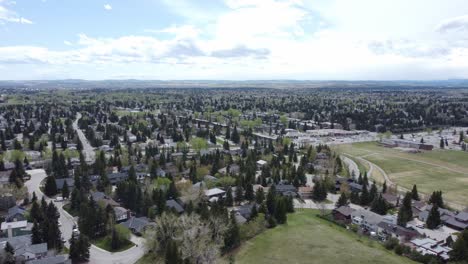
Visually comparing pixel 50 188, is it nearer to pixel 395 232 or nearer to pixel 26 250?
pixel 26 250

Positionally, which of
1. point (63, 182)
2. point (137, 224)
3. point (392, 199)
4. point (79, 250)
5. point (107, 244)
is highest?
point (63, 182)

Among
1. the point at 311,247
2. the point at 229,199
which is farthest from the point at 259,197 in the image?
the point at 311,247

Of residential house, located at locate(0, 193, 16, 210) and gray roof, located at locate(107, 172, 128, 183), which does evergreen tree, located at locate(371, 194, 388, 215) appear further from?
residential house, located at locate(0, 193, 16, 210)

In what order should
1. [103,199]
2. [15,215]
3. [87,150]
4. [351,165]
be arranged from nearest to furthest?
[15,215]
[103,199]
[351,165]
[87,150]

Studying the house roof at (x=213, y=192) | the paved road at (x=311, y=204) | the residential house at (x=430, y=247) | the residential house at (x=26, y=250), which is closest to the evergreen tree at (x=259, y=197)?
the paved road at (x=311, y=204)

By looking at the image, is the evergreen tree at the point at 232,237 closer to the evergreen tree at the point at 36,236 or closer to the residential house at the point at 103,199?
the residential house at the point at 103,199

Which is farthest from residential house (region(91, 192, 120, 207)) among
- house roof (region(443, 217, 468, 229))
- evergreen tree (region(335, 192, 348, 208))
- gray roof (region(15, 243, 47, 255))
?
house roof (region(443, 217, 468, 229))
